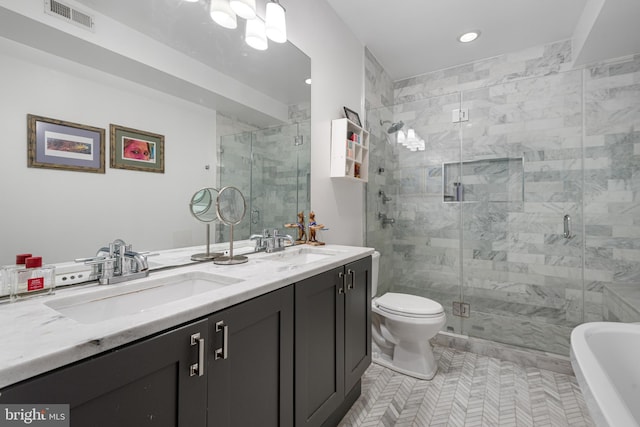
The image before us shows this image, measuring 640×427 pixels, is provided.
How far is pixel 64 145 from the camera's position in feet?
3.17

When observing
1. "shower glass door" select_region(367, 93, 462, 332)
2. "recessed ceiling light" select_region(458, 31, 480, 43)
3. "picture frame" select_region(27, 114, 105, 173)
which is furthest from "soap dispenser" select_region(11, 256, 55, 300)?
"recessed ceiling light" select_region(458, 31, 480, 43)

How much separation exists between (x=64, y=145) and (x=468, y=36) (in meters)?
2.96

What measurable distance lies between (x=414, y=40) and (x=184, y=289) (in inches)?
108

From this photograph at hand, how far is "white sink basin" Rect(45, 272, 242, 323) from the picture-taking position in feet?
2.80

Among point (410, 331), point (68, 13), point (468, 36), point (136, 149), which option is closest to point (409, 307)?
point (410, 331)

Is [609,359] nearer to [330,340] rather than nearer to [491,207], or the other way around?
[330,340]

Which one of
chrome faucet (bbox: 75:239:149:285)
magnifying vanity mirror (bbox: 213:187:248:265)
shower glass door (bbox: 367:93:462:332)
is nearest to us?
chrome faucet (bbox: 75:239:149:285)

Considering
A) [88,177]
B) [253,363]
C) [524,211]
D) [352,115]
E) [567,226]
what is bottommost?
[253,363]

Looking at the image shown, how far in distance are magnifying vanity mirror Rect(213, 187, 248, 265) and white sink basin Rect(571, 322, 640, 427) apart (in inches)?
46.5

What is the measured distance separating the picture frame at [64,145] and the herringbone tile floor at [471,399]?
66.8 inches

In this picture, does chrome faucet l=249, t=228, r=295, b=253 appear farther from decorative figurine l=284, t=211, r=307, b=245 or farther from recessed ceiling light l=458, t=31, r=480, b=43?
recessed ceiling light l=458, t=31, r=480, b=43

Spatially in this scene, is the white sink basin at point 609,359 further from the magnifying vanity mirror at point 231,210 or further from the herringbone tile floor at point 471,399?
the magnifying vanity mirror at point 231,210

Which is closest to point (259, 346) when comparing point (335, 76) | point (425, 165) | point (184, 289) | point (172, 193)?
point (184, 289)

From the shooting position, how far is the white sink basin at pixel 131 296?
0.85 m
